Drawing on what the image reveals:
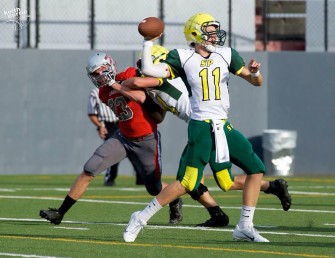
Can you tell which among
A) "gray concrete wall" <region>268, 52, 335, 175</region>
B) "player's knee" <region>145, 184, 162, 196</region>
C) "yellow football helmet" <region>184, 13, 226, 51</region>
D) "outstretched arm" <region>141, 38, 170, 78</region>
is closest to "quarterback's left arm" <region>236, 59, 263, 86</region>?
"yellow football helmet" <region>184, 13, 226, 51</region>

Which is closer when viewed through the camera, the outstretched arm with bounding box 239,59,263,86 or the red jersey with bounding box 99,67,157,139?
the outstretched arm with bounding box 239,59,263,86

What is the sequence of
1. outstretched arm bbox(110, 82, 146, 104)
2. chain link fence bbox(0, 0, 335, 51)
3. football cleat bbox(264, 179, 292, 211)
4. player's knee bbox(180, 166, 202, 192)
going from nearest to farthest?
player's knee bbox(180, 166, 202, 192), outstretched arm bbox(110, 82, 146, 104), football cleat bbox(264, 179, 292, 211), chain link fence bbox(0, 0, 335, 51)

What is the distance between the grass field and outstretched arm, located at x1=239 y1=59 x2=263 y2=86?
141cm

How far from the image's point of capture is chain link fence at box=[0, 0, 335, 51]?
84.7 ft

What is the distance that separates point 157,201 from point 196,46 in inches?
56.8

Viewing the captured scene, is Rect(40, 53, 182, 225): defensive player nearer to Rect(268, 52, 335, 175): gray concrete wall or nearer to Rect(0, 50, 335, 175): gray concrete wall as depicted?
Rect(0, 50, 335, 175): gray concrete wall

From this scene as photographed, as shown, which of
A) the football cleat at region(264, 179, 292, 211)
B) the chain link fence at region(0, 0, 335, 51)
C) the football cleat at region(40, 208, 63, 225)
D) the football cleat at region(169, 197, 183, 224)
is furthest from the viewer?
the chain link fence at region(0, 0, 335, 51)

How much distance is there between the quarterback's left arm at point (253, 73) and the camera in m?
11.0

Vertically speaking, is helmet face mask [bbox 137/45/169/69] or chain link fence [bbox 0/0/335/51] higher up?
chain link fence [bbox 0/0/335/51]

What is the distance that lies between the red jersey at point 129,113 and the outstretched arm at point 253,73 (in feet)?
6.65

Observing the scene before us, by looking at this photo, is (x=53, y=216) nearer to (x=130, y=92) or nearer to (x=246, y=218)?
(x=130, y=92)

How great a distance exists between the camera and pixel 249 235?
434 inches

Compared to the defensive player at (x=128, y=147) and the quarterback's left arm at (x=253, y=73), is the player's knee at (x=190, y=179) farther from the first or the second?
the defensive player at (x=128, y=147)

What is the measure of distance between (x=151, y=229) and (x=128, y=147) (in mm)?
1053
